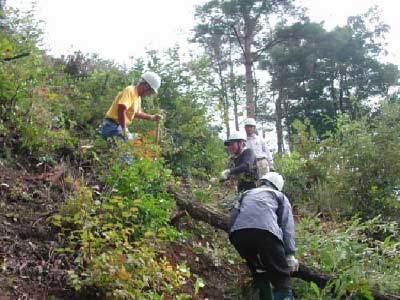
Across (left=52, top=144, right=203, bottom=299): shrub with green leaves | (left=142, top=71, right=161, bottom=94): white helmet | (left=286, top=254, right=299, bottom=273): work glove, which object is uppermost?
(left=142, top=71, right=161, bottom=94): white helmet

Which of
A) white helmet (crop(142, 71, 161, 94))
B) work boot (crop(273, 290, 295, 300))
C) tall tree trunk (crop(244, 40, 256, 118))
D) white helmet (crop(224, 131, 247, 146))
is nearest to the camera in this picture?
work boot (crop(273, 290, 295, 300))

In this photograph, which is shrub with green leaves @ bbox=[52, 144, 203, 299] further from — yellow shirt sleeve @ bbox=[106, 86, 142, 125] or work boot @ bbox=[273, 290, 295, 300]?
work boot @ bbox=[273, 290, 295, 300]

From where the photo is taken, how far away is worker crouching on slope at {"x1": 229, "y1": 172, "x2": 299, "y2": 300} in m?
4.86

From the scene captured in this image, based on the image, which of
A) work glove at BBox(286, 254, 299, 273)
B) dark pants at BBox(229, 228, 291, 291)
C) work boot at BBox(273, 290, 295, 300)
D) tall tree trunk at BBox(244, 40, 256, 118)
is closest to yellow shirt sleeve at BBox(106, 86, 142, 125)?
dark pants at BBox(229, 228, 291, 291)

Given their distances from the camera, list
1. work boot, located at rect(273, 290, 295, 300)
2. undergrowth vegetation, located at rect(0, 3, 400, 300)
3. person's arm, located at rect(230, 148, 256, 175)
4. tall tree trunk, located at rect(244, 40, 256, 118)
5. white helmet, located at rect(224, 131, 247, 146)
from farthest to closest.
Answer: tall tree trunk, located at rect(244, 40, 256, 118)
white helmet, located at rect(224, 131, 247, 146)
person's arm, located at rect(230, 148, 256, 175)
work boot, located at rect(273, 290, 295, 300)
undergrowth vegetation, located at rect(0, 3, 400, 300)

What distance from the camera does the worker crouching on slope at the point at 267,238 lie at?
4.86m

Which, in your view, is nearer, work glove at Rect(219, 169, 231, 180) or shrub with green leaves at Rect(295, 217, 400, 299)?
shrub with green leaves at Rect(295, 217, 400, 299)

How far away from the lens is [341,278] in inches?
202

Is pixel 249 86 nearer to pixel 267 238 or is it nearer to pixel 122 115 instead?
pixel 122 115

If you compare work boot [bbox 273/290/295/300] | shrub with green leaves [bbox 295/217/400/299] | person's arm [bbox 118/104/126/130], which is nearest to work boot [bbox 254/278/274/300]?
work boot [bbox 273/290/295/300]

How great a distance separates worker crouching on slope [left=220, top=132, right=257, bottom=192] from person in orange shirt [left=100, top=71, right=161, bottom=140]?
4.96ft

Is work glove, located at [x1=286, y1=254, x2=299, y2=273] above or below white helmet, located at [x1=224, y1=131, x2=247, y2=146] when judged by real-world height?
below

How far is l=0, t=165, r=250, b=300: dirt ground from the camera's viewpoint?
13.6ft

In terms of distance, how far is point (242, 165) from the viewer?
23.3 feet
